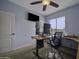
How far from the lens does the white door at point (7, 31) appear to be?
4.74m

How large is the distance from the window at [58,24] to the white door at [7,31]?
337 centimetres

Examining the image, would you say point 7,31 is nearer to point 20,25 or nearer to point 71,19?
point 20,25

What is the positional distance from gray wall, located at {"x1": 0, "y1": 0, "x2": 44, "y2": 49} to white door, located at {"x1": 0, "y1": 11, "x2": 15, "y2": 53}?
34cm

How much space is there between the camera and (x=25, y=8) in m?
6.44

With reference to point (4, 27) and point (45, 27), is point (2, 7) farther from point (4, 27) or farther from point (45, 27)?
point (45, 27)

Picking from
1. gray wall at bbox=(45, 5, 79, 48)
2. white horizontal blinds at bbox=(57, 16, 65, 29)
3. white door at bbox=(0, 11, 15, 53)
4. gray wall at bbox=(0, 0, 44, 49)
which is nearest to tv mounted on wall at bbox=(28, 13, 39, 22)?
gray wall at bbox=(0, 0, 44, 49)

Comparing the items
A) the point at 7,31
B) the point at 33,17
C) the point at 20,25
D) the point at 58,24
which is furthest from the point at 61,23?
the point at 7,31

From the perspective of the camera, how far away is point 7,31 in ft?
16.2

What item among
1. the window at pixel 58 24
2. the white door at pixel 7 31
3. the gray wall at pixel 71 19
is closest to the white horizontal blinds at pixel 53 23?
the window at pixel 58 24

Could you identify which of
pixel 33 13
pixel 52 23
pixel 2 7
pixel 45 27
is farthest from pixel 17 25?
pixel 52 23

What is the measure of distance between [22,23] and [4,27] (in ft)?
5.19

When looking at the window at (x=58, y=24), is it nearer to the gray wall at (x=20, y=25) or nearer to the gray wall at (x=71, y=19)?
the gray wall at (x=71, y=19)

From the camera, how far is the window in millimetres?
6476

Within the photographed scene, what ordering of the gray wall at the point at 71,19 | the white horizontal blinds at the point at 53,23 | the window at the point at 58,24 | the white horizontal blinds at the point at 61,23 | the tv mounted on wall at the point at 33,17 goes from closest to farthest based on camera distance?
the gray wall at the point at 71,19 < the white horizontal blinds at the point at 61,23 < the window at the point at 58,24 < the tv mounted on wall at the point at 33,17 < the white horizontal blinds at the point at 53,23
